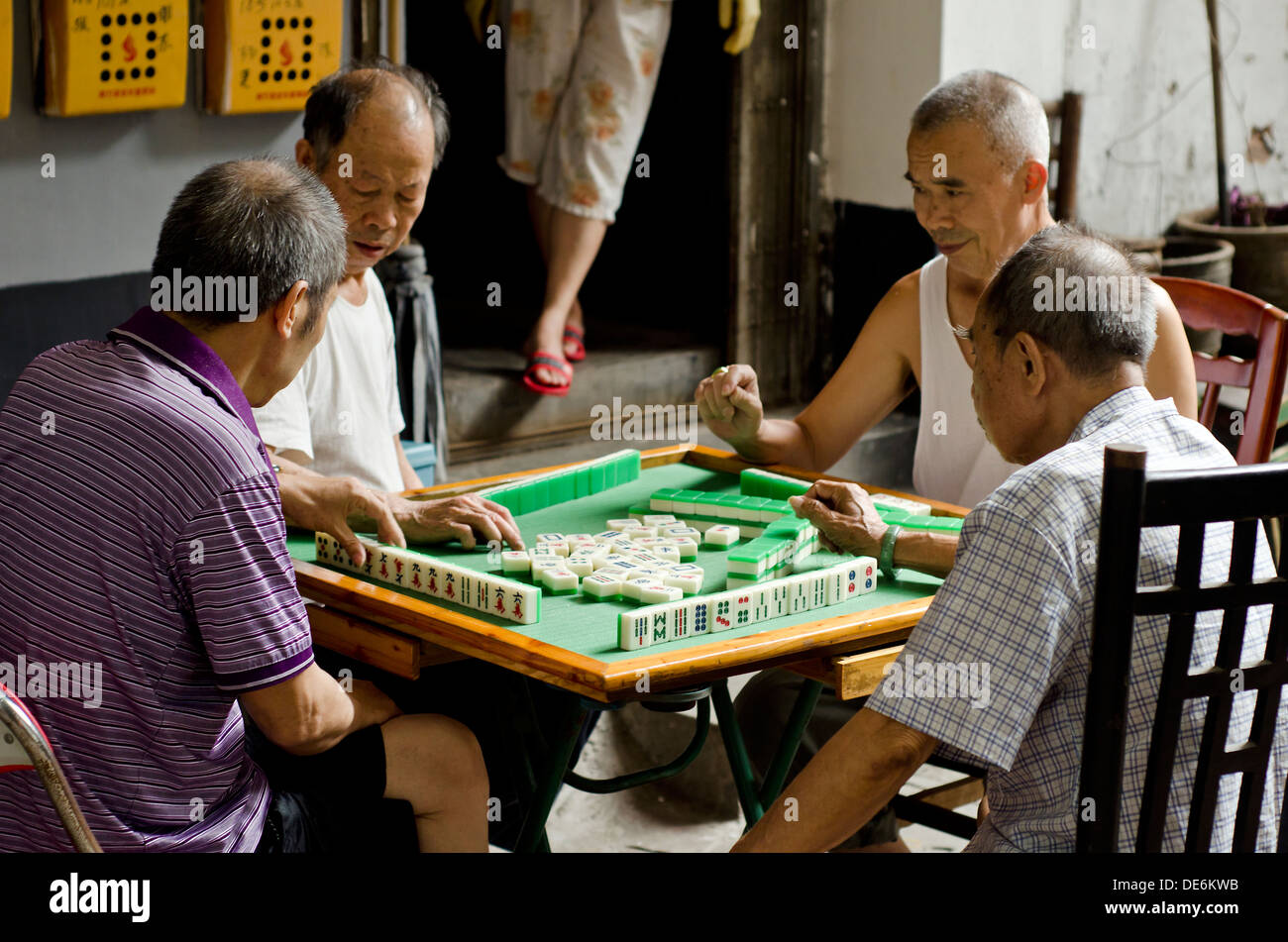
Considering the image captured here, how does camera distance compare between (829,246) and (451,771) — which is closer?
(451,771)

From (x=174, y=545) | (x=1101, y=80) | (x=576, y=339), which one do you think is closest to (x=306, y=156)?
(x=174, y=545)

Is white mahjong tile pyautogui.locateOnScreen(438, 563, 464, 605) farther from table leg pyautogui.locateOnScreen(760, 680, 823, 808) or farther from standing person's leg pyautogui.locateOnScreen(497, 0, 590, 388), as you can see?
standing person's leg pyautogui.locateOnScreen(497, 0, 590, 388)

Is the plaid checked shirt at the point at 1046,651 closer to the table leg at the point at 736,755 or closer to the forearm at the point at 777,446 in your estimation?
the table leg at the point at 736,755

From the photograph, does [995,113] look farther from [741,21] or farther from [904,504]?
[741,21]

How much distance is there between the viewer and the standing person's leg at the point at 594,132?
213 inches

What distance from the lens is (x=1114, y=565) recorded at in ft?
5.76

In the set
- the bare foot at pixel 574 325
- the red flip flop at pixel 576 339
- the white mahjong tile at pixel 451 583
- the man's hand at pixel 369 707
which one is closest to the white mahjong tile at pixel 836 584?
the white mahjong tile at pixel 451 583

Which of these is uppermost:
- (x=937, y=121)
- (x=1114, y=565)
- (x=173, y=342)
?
(x=937, y=121)

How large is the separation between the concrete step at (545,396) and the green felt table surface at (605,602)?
2076 millimetres

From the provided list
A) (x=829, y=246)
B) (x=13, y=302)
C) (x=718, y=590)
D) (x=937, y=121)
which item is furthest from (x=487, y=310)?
(x=718, y=590)

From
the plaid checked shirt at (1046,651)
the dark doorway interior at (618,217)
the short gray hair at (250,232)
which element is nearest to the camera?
the plaid checked shirt at (1046,651)

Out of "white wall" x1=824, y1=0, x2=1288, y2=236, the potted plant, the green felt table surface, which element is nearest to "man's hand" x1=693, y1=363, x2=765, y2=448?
Answer: the green felt table surface
